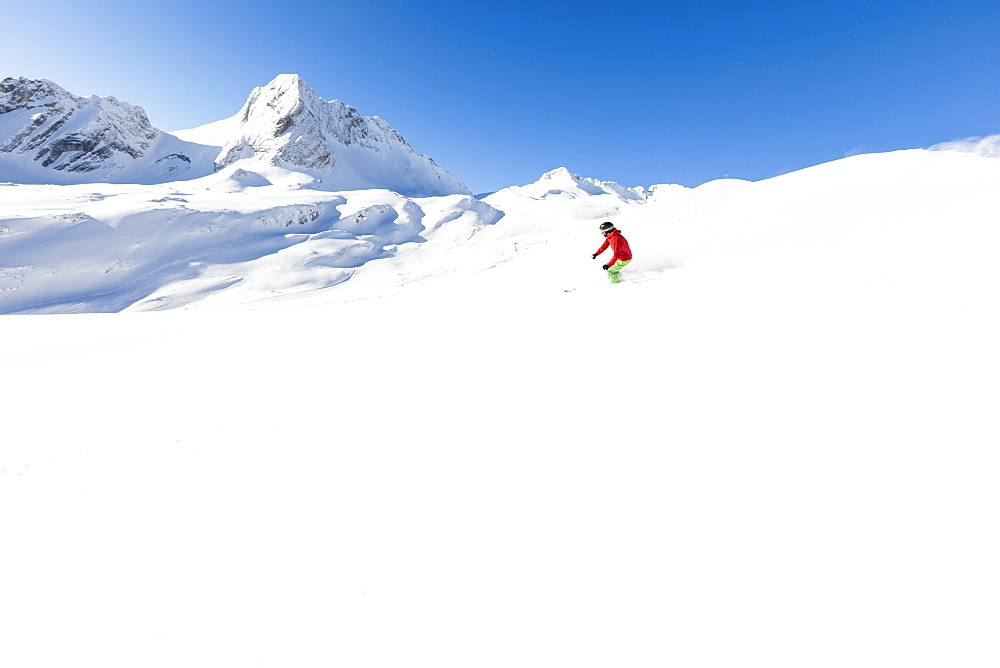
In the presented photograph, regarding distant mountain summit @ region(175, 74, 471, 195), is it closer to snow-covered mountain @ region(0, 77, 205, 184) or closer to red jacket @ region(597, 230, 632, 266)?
snow-covered mountain @ region(0, 77, 205, 184)

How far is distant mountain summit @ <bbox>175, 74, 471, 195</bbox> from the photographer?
292 ft

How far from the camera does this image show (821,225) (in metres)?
9.20

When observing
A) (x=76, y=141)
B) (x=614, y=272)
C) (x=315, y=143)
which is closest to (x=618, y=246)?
(x=614, y=272)

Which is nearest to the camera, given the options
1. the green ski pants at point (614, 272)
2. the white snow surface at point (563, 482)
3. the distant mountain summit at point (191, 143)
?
the white snow surface at point (563, 482)

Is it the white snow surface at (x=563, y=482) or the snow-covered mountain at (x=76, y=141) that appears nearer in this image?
the white snow surface at (x=563, y=482)

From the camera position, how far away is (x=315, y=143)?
9400cm

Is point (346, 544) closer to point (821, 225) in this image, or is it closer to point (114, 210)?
point (821, 225)

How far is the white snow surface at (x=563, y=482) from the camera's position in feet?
6.90

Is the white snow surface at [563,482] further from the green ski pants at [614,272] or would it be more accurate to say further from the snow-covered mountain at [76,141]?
the snow-covered mountain at [76,141]

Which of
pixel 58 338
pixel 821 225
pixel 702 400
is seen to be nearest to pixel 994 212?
pixel 821 225

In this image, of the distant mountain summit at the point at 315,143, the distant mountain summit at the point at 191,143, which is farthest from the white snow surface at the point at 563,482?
the distant mountain summit at the point at 315,143

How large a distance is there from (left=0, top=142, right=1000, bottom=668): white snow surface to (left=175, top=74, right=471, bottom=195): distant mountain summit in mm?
91960

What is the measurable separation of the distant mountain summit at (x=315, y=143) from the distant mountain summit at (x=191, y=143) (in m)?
Result: 0.28

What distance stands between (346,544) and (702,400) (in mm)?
3627
